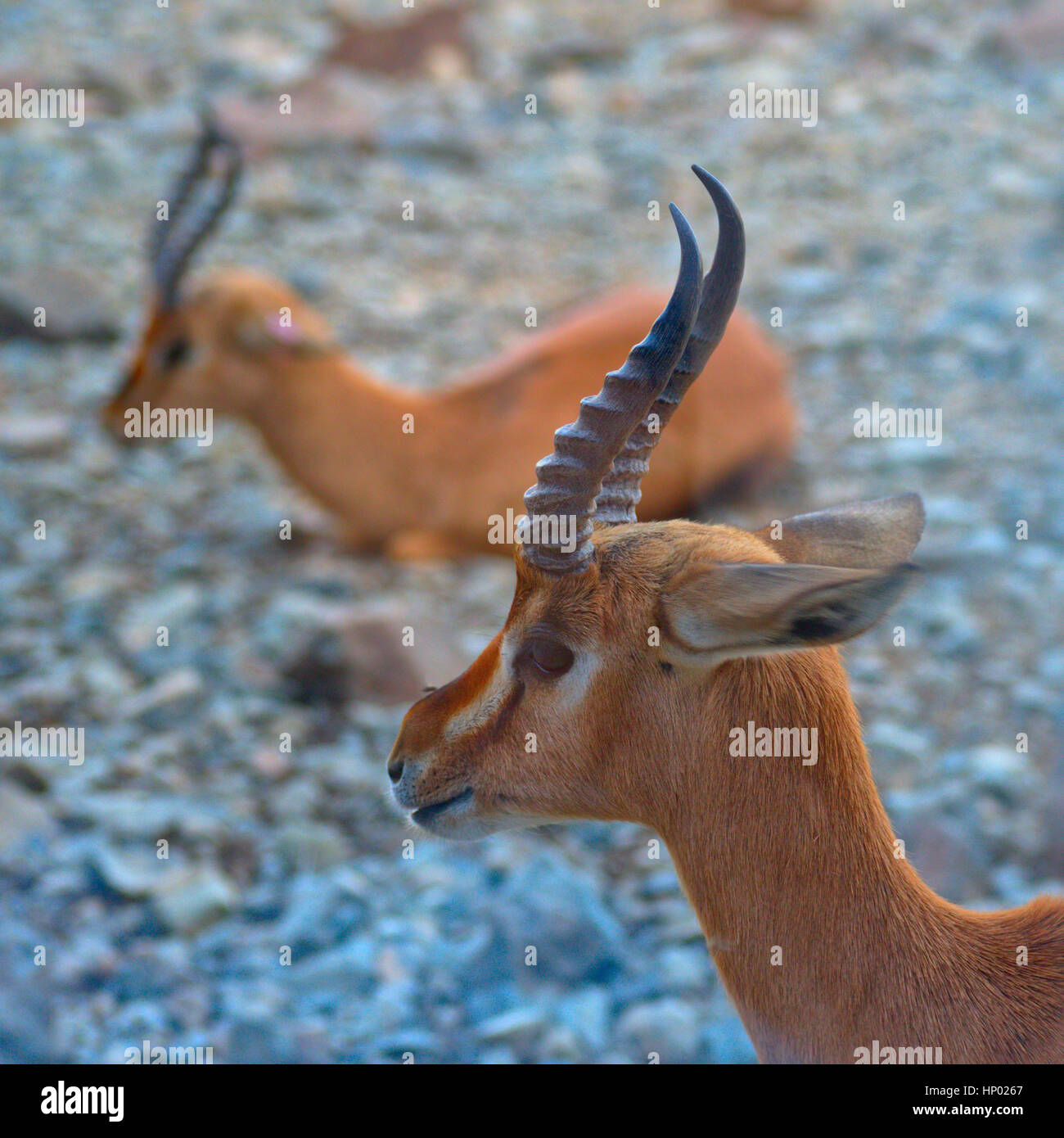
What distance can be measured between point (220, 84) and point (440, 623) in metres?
8.45

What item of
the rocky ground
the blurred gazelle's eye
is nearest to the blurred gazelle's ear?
the blurred gazelle's eye

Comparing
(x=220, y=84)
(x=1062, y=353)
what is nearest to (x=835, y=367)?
(x=1062, y=353)

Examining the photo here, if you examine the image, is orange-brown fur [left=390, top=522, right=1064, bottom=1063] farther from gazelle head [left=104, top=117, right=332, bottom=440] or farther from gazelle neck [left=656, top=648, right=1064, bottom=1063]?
gazelle head [left=104, top=117, right=332, bottom=440]

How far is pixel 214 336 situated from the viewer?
6.65 meters

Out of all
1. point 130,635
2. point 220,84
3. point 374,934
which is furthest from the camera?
point 220,84

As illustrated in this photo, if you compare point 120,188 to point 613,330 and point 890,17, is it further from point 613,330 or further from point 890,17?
point 890,17

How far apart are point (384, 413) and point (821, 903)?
451 cm

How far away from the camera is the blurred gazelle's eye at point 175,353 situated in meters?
6.66

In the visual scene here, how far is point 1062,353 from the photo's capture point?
26.1ft

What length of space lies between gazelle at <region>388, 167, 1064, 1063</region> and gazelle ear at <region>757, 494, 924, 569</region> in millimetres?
219

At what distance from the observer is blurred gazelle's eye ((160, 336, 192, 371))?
666 centimetres

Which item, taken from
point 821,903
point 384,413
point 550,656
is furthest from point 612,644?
point 384,413

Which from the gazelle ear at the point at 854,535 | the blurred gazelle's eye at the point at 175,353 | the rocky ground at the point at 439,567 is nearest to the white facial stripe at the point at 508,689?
the gazelle ear at the point at 854,535

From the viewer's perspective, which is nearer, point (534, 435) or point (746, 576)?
point (746, 576)
